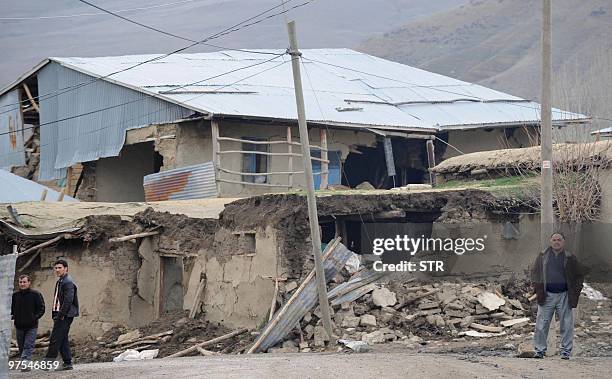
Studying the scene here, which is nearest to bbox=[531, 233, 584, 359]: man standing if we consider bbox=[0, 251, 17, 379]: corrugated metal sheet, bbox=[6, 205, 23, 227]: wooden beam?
bbox=[0, 251, 17, 379]: corrugated metal sheet

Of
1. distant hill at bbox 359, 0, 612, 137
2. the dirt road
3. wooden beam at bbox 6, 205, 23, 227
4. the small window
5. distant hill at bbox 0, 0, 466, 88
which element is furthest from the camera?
distant hill at bbox 0, 0, 466, 88

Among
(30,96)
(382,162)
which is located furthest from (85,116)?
(382,162)

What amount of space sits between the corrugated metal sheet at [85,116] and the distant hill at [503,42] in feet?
141

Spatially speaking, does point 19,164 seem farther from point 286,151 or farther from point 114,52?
point 114,52

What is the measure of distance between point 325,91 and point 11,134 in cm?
1001

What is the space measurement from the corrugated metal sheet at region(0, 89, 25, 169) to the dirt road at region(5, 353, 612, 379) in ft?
68.5

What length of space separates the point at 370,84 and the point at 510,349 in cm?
2095

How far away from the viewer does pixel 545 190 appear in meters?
14.8

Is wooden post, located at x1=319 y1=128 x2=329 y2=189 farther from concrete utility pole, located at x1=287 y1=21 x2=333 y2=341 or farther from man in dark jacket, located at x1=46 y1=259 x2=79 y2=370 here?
man in dark jacket, located at x1=46 y1=259 x2=79 y2=370

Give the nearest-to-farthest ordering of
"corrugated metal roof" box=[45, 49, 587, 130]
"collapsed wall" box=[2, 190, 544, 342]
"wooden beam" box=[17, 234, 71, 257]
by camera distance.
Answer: "collapsed wall" box=[2, 190, 544, 342] → "wooden beam" box=[17, 234, 71, 257] → "corrugated metal roof" box=[45, 49, 587, 130]

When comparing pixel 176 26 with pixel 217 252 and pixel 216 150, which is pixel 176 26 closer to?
pixel 216 150

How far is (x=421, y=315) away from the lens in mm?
18188

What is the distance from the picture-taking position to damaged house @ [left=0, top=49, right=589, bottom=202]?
28.2 m

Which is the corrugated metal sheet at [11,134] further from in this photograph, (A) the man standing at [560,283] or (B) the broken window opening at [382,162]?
(A) the man standing at [560,283]
